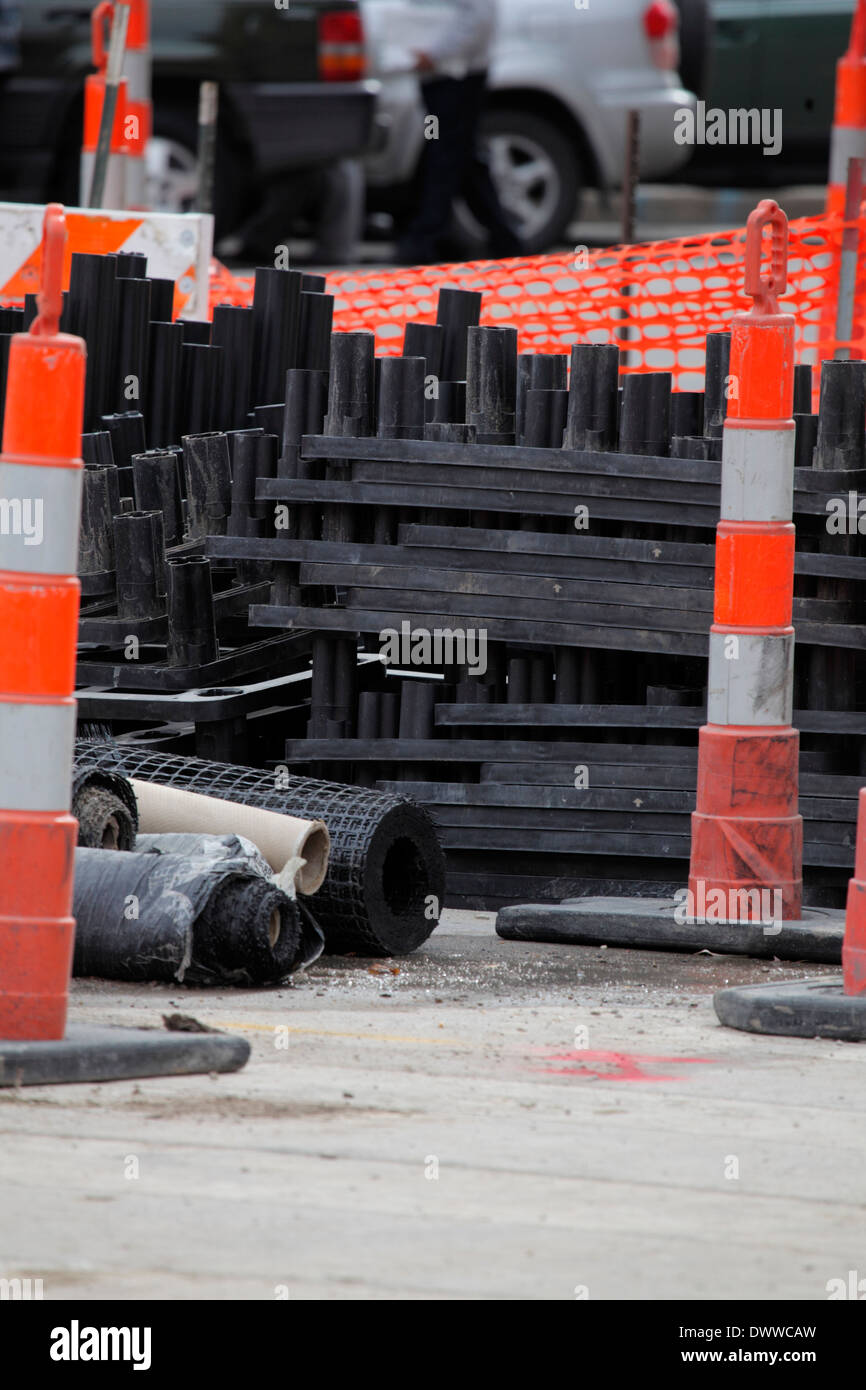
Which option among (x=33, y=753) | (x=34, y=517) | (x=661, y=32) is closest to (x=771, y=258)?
(x=34, y=517)

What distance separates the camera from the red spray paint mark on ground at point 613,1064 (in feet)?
17.3

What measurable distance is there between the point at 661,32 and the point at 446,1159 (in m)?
18.3

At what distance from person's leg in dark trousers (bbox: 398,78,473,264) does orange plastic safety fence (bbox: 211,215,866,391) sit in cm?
642

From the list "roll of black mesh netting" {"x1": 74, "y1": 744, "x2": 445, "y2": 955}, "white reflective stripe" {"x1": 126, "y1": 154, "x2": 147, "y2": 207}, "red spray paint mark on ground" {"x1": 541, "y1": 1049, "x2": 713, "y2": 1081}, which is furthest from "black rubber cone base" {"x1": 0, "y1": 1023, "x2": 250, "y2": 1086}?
"white reflective stripe" {"x1": 126, "y1": 154, "x2": 147, "y2": 207}

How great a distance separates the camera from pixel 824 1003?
5.72 metres

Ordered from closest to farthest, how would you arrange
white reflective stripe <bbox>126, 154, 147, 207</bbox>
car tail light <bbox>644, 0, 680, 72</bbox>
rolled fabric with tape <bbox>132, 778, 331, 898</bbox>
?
1. rolled fabric with tape <bbox>132, 778, 331, 898</bbox>
2. white reflective stripe <bbox>126, 154, 147, 207</bbox>
3. car tail light <bbox>644, 0, 680, 72</bbox>

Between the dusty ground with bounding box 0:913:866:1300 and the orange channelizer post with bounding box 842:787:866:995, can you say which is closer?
the dusty ground with bounding box 0:913:866:1300

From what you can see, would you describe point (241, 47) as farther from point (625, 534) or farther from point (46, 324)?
point (46, 324)

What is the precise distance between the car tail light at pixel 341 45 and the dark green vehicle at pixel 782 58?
4.05 meters

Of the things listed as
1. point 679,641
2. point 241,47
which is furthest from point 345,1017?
point 241,47

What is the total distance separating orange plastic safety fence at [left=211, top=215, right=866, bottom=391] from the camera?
11008 mm

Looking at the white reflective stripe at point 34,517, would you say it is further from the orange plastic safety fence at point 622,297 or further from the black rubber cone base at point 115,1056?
the orange plastic safety fence at point 622,297

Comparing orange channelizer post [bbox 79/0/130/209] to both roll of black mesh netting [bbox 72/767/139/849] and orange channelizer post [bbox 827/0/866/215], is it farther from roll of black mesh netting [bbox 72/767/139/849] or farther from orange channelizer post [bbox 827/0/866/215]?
roll of black mesh netting [bbox 72/767/139/849]

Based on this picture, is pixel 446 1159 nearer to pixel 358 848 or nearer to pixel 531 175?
pixel 358 848
